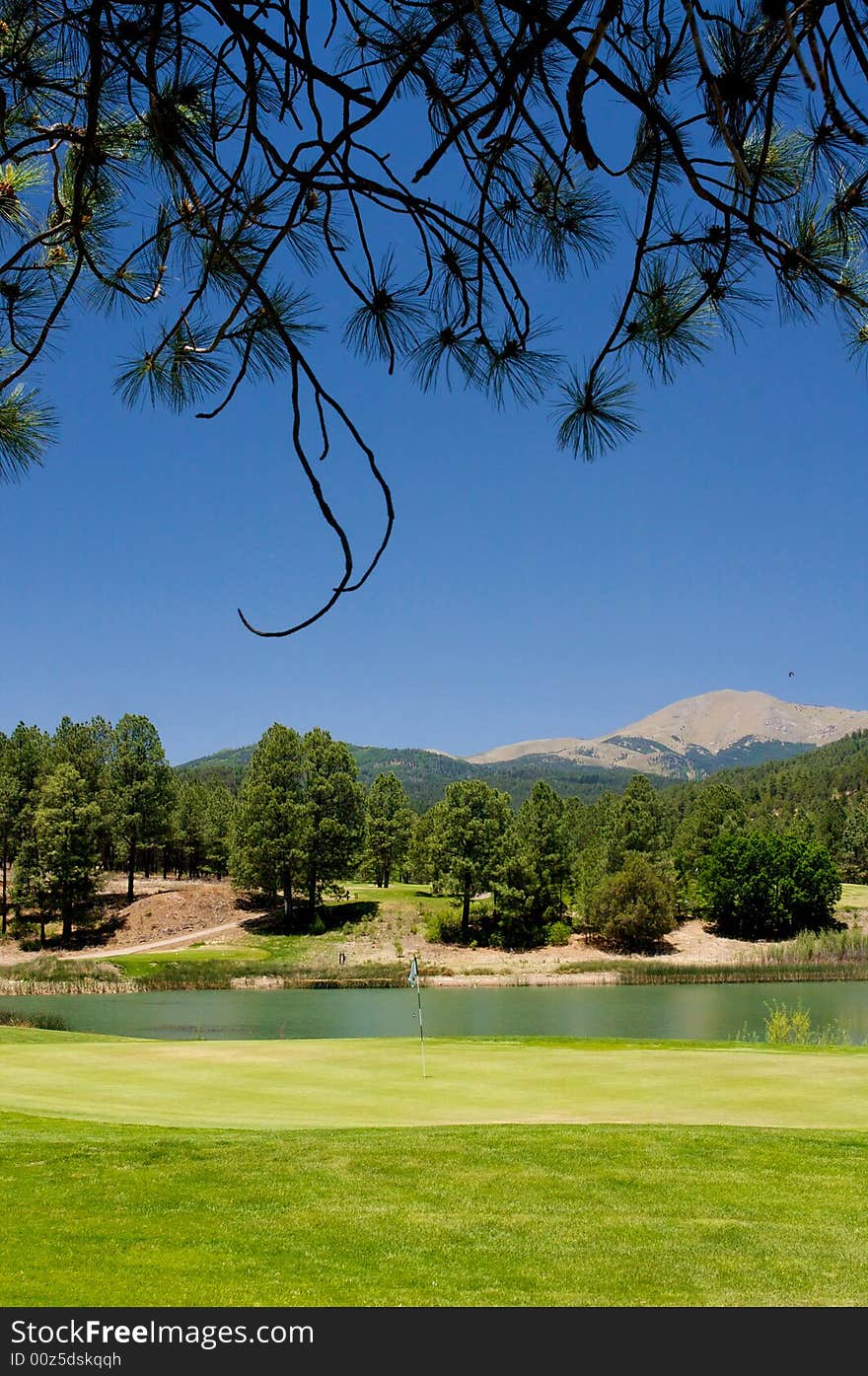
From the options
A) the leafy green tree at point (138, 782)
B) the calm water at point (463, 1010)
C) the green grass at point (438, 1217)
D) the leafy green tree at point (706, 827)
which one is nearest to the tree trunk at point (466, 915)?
the calm water at point (463, 1010)

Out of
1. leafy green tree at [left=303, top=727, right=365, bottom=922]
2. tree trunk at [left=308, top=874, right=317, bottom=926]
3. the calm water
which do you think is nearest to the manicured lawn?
the calm water

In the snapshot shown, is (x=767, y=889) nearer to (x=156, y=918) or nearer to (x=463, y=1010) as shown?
(x=463, y=1010)

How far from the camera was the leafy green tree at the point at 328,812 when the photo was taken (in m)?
49.3

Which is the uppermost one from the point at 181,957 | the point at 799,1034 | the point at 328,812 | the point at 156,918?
the point at 328,812

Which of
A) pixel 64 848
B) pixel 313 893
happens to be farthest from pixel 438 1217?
pixel 313 893

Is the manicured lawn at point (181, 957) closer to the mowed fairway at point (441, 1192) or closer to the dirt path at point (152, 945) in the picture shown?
the dirt path at point (152, 945)

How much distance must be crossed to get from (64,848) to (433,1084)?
124ft

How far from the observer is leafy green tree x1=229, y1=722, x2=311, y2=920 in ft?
157

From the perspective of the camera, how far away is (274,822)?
4866 cm

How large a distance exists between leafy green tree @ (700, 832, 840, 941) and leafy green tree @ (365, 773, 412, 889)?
70.1 feet

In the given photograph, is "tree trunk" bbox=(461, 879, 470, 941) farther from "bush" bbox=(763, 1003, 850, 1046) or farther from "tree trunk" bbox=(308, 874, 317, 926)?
"bush" bbox=(763, 1003, 850, 1046)

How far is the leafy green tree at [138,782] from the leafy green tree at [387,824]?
48.5 feet

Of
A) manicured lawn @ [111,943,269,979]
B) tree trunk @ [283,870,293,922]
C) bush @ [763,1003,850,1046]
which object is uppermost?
tree trunk @ [283,870,293,922]
